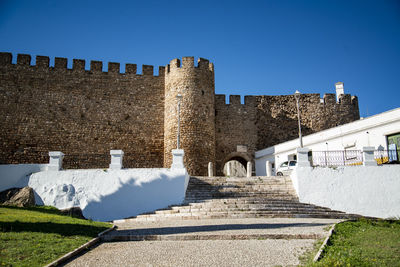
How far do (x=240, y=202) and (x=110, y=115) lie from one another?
36.6 ft

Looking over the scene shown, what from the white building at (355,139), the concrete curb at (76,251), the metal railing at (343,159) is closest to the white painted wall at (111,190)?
the concrete curb at (76,251)

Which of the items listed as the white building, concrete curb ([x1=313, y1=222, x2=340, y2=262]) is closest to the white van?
the white building

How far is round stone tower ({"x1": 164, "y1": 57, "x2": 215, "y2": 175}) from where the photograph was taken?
60.3 ft

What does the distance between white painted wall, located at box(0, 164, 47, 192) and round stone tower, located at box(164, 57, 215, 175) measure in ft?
24.2

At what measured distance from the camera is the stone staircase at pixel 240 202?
1064 centimetres

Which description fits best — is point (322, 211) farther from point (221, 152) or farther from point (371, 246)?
point (221, 152)

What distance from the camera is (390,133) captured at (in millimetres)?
15016

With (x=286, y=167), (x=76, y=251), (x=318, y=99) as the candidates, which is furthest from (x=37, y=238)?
(x=318, y=99)

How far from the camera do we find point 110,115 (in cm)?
1998

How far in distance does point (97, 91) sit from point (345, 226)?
52.1ft

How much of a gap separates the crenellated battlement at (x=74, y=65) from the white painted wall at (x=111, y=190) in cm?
899

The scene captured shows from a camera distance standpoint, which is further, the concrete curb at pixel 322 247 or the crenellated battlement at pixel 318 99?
the crenellated battlement at pixel 318 99

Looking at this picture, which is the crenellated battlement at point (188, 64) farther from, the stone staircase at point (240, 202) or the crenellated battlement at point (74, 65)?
the stone staircase at point (240, 202)

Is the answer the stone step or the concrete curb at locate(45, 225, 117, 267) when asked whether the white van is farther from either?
the concrete curb at locate(45, 225, 117, 267)
